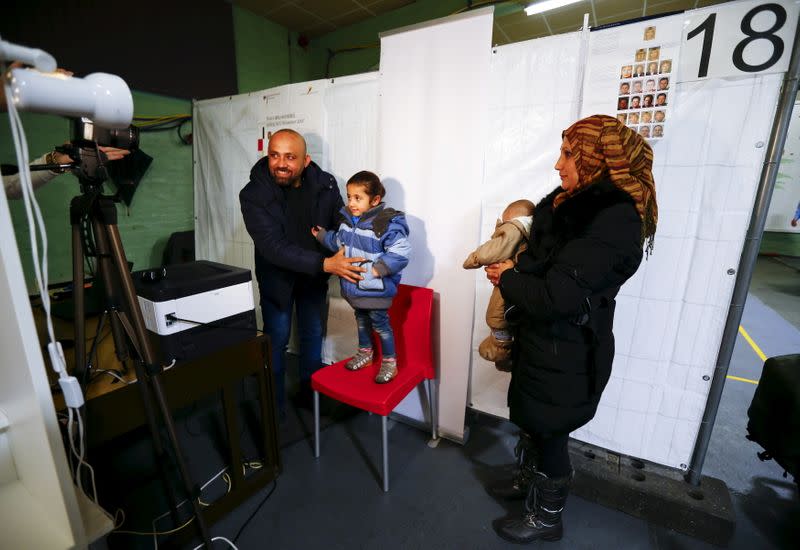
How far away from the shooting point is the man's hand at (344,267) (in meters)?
1.69

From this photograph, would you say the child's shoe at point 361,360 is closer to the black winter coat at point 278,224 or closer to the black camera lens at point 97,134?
the black winter coat at point 278,224

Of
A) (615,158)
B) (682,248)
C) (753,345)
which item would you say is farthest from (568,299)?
(753,345)

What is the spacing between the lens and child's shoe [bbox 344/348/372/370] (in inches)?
73.7

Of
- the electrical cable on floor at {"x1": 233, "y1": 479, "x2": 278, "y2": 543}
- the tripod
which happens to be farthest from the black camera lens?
the electrical cable on floor at {"x1": 233, "y1": 479, "x2": 278, "y2": 543}

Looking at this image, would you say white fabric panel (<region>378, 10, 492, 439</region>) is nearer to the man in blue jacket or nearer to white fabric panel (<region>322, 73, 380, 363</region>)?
white fabric panel (<region>322, 73, 380, 363</region>)

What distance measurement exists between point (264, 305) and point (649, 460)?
208cm

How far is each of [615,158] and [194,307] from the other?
1404mm

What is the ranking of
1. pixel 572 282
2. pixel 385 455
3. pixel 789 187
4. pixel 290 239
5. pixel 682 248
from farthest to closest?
pixel 789 187
pixel 290 239
pixel 385 455
pixel 682 248
pixel 572 282

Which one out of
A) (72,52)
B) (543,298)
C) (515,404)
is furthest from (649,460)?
(72,52)

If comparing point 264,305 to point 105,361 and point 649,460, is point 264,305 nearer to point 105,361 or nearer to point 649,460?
point 105,361

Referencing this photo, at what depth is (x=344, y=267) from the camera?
5.60ft

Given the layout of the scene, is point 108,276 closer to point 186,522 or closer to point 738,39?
point 186,522

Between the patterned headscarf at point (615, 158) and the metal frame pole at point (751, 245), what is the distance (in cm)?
65

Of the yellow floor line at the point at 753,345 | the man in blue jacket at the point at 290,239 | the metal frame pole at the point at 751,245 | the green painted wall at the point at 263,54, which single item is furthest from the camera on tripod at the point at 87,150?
the yellow floor line at the point at 753,345
